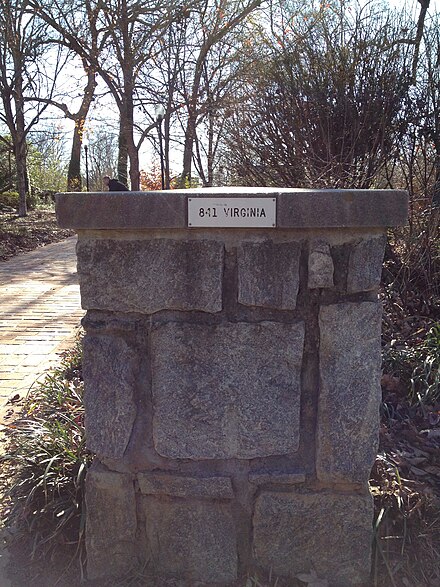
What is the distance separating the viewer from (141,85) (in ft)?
35.1

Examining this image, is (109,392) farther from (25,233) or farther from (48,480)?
(25,233)

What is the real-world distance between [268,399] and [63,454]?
3.57ft

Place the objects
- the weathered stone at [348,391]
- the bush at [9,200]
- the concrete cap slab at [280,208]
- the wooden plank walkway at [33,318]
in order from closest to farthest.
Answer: the concrete cap slab at [280,208]
the weathered stone at [348,391]
the wooden plank walkway at [33,318]
the bush at [9,200]

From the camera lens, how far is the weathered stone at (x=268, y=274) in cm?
173

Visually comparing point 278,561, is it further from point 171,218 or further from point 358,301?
point 171,218

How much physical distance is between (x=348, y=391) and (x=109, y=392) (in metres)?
0.82

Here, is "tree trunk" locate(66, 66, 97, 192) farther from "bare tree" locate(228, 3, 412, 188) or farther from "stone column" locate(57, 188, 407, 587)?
"stone column" locate(57, 188, 407, 587)

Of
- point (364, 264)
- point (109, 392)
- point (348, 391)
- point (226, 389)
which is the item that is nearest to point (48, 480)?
point (109, 392)

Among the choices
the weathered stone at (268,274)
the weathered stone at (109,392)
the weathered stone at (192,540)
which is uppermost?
the weathered stone at (268,274)

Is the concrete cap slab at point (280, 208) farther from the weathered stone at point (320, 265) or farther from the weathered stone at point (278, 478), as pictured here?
the weathered stone at point (278, 478)

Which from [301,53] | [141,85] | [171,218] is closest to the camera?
[171,218]

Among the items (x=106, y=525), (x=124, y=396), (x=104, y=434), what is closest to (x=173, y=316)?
(x=124, y=396)

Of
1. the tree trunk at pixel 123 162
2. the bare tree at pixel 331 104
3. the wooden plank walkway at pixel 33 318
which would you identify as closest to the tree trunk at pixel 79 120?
the tree trunk at pixel 123 162

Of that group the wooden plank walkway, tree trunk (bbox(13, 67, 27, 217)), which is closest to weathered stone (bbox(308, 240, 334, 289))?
the wooden plank walkway
